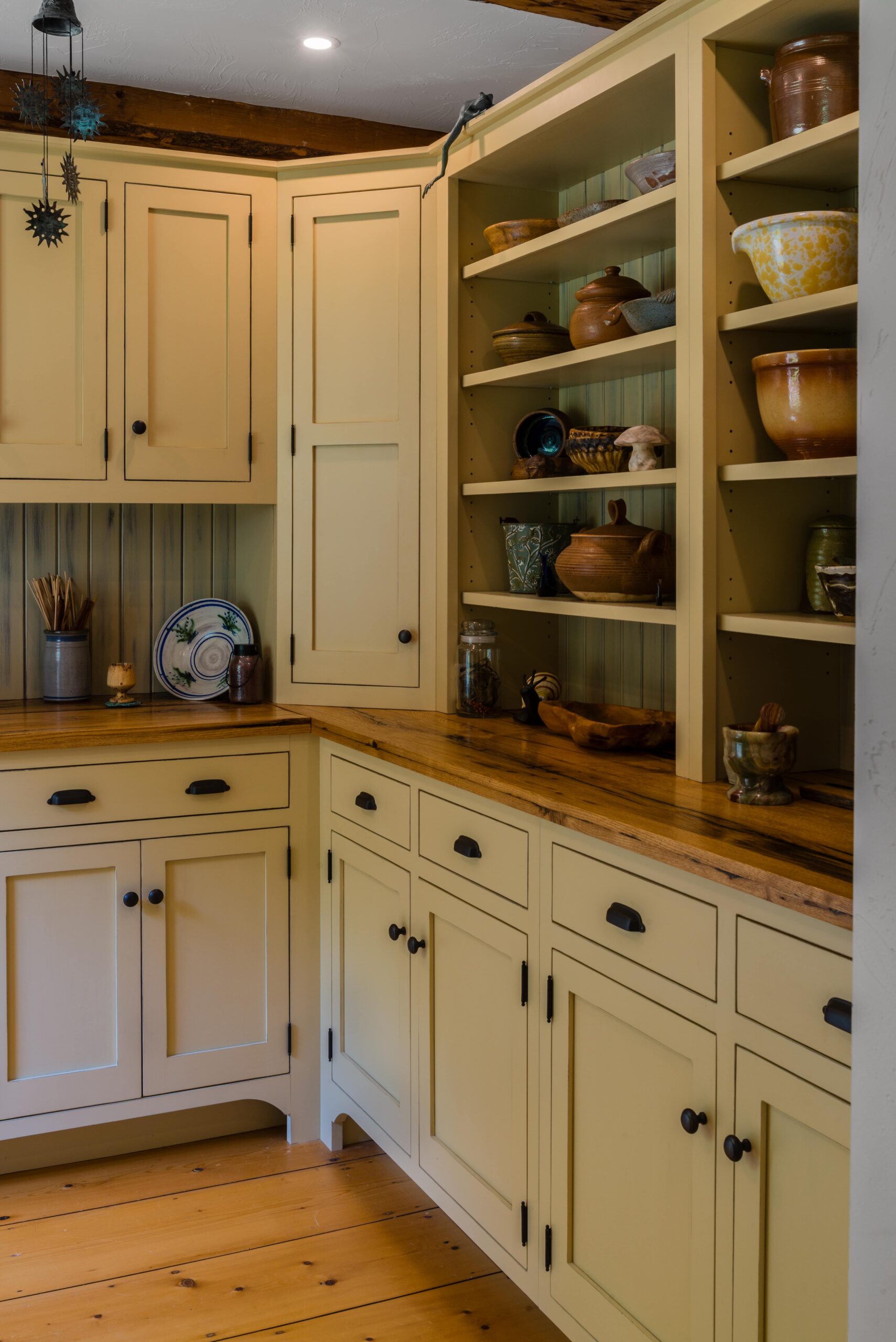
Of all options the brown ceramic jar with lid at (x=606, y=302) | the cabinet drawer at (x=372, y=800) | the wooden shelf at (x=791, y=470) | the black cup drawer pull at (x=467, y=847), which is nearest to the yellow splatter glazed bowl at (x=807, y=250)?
the wooden shelf at (x=791, y=470)

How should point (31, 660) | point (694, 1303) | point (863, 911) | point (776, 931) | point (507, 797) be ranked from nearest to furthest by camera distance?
point (863, 911) < point (776, 931) < point (694, 1303) < point (507, 797) < point (31, 660)

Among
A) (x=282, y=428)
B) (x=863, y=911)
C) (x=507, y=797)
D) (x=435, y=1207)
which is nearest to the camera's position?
(x=863, y=911)

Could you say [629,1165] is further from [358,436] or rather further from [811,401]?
[358,436]

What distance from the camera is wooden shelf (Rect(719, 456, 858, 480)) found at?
1.70 metres

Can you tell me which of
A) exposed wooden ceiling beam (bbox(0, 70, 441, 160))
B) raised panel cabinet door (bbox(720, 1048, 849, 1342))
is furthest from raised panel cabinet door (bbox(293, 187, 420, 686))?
raised panel cabinet door (bbox(720, 1048, 849, 1342))

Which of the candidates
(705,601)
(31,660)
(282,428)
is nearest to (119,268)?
(282,428)

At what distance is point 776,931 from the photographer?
53.8 inches

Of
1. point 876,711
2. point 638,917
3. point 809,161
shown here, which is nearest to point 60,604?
point 638,917

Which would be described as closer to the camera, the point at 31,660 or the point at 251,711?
the point at 251,711

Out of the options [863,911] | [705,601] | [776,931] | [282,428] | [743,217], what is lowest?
[776,931]

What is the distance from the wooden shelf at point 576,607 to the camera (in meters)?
2.13

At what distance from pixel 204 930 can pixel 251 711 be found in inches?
21.4

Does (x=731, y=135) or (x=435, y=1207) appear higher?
(x=731, y=135)

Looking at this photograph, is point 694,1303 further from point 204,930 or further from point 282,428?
point 282,428
